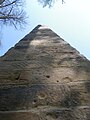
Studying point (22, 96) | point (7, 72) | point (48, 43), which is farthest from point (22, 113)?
point (48, 43)

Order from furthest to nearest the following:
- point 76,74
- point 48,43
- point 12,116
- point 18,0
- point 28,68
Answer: point 18,0, point 48,43, point 28,68, point 76,74, point 12,116

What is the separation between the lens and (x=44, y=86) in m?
1.81

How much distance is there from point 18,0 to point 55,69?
1137cm

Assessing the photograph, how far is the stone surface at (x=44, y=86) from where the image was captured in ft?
5.06

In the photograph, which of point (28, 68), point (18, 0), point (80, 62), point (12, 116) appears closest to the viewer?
point (12, 116)

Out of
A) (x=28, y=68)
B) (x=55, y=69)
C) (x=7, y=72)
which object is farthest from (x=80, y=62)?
(x=7, y=72)

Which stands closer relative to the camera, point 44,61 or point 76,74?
point 76,74

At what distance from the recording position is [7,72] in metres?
2.07

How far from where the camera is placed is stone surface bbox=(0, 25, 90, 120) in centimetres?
154

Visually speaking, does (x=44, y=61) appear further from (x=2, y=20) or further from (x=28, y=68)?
(x=2, y=20)

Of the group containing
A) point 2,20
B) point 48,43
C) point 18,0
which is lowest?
point 2,20

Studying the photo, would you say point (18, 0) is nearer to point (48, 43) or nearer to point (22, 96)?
point (48, 43)

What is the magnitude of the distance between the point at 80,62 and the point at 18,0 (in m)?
11.2

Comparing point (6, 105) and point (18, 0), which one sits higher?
point (6, 105)
